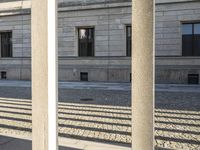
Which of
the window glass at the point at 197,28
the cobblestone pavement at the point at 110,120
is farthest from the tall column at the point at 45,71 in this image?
the window glass at the point at 197,28

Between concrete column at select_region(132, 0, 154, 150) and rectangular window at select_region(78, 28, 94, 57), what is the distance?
793 inches

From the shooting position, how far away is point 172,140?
21.0 ft

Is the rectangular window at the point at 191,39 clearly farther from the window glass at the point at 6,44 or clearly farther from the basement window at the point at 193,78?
the window glass at the point at 6,44

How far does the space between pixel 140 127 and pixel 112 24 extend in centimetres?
1957

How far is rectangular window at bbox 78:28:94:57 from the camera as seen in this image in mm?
23578

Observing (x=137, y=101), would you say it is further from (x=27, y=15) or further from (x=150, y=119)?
(x=27, y=15)

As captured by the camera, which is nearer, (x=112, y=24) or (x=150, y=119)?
(x=150, y=119)

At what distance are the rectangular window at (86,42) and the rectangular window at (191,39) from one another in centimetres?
733

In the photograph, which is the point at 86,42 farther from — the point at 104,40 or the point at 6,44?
the point at 6,44

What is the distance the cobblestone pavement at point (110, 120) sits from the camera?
662cm

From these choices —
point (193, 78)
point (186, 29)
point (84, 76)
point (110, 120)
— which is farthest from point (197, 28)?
point (110, 120)

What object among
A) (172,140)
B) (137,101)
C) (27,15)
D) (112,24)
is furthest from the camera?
(27,15)

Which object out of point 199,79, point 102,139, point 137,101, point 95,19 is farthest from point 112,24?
point 137,101

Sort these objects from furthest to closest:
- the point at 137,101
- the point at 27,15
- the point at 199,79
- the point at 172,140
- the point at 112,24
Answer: the point at 27,15, the point at 112,24, the point at 199,79, the point at 172,140, the point at 137,101
